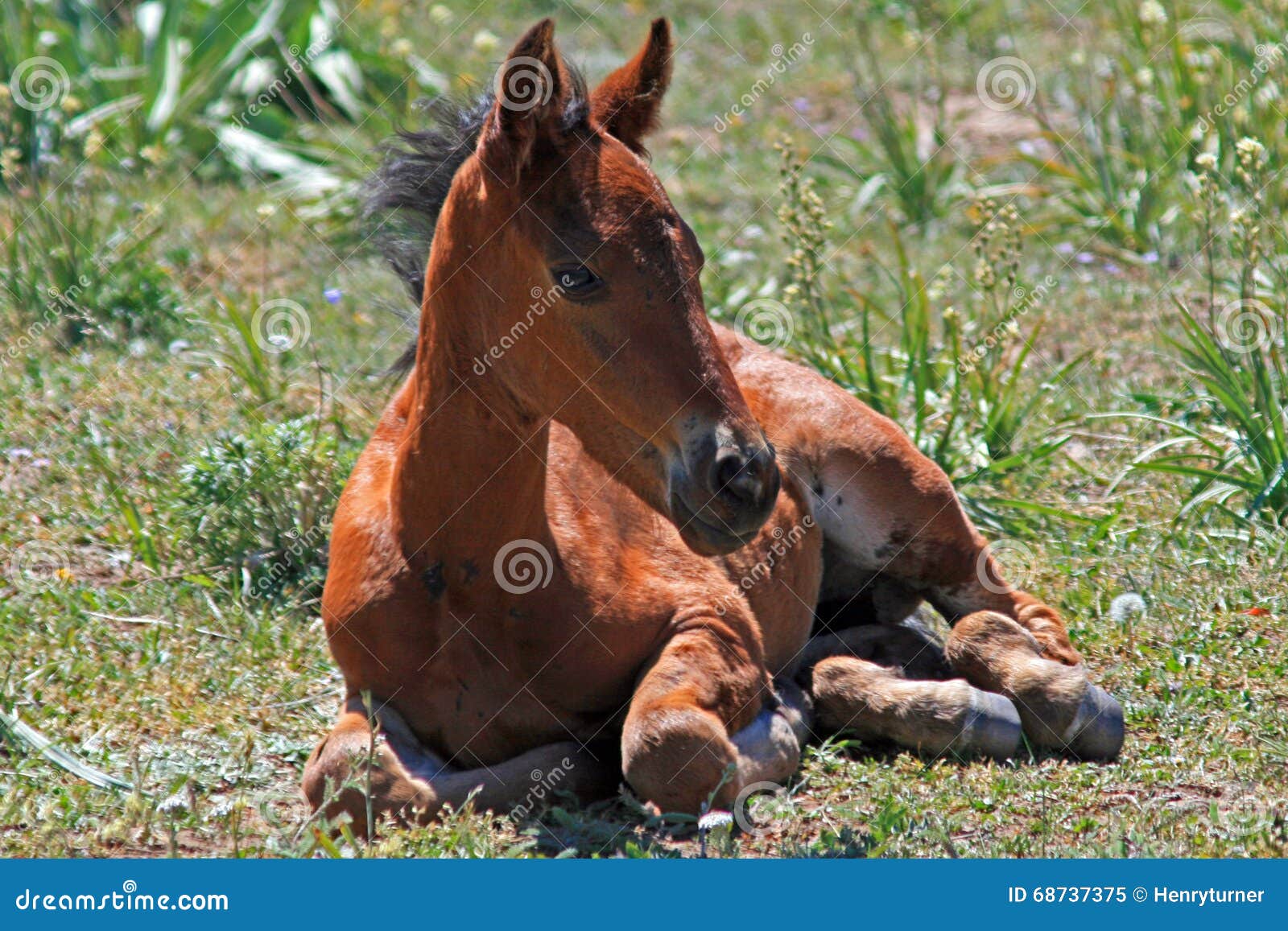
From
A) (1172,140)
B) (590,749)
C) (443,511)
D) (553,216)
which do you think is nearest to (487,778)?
(590,749)

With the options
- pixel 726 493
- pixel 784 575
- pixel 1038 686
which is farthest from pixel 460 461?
pixel 1038 686

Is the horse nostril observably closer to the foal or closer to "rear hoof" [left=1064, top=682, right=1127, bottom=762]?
the foal

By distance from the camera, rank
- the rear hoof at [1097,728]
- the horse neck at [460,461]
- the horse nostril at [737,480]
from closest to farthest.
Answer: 1. the horse nostril at [737,480]
2. the horse neck at [460,461]
3. the rear hoof at [1097,728]

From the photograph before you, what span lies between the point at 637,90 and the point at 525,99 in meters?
0.57

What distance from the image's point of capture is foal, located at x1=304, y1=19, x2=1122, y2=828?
3.19m

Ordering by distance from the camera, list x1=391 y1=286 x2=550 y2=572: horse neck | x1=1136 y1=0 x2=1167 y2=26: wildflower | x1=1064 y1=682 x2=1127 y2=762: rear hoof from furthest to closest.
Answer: x1=1136 y1=0 x2=1167 y2=26: wildflower, x1=1064 y1=682 x2=1127 y2=762: rear hoof, x1=391 y1=286 x2=550 y2=572: horse neck

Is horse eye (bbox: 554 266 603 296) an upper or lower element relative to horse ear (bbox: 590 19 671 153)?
lower

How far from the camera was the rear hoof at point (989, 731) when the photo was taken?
411 centimetres

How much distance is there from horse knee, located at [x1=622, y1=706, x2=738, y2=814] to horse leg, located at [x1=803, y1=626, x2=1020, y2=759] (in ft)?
2.49

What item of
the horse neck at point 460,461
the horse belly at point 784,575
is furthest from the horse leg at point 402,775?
the horse belly at point 784,575

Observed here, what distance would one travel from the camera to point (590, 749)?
395 centimetres

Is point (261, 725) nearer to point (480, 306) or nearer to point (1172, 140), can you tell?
point (480, 306)

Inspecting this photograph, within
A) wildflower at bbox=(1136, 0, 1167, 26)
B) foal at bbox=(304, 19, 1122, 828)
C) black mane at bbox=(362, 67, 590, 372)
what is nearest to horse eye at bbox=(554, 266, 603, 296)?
foal at bbox=(304, 19, 1122, 828)

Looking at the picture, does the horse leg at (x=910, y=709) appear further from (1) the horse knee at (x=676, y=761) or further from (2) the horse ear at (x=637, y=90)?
(2) the horse ear at (x=637, y=90)
